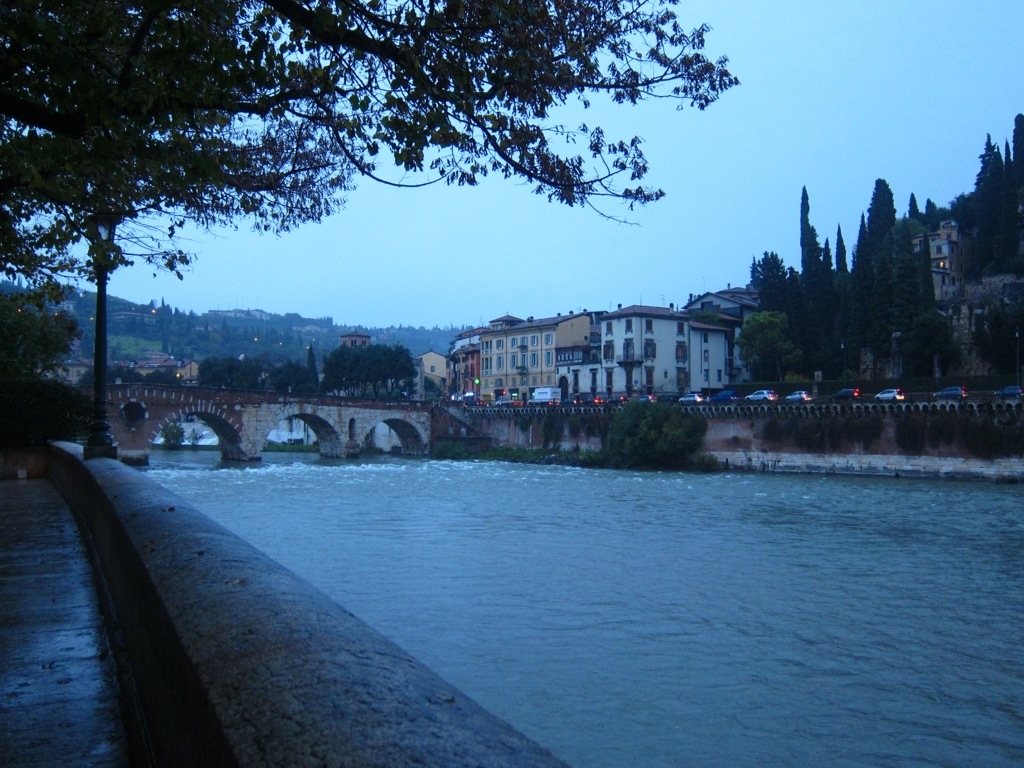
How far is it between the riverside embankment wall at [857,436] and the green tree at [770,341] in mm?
10166

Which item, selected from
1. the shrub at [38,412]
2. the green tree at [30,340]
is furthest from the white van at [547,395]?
the shrub at [38,412]

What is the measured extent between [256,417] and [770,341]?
91.7ft

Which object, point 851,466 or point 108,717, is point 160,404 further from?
point 108,717

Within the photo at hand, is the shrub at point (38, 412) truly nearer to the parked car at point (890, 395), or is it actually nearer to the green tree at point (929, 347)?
the parked car at point (890, 395)

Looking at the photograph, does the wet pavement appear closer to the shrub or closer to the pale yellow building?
the shrub

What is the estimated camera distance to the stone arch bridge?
4469cm

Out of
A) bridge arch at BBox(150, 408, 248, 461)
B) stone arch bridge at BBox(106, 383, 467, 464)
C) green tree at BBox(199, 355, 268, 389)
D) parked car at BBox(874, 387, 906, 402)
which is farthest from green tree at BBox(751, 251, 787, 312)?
green tree at BBox(199, 355, 268, 389)

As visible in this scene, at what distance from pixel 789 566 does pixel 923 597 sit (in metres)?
2.86

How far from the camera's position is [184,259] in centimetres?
864

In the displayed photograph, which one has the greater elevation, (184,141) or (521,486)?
(184,141)

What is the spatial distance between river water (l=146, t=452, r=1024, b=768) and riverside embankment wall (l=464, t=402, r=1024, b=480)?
9.31m

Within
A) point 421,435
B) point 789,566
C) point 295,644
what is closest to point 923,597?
point 789,566

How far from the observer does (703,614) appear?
40.4ft

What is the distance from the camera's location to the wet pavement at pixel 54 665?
3201mm
